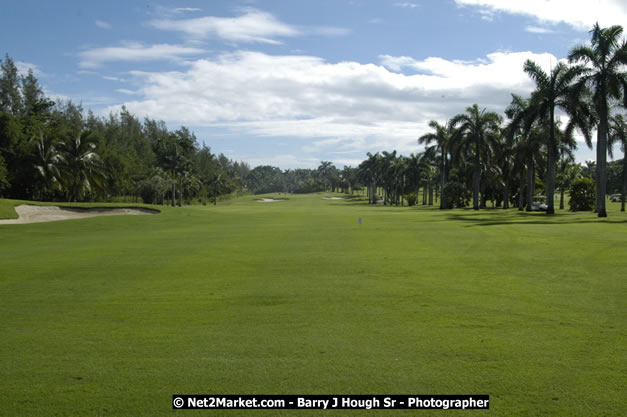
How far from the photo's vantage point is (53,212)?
38688mm

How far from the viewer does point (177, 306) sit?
10.2 metres

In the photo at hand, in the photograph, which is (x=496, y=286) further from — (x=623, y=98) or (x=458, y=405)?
(x=623, y=98)

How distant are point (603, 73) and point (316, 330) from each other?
143 feet

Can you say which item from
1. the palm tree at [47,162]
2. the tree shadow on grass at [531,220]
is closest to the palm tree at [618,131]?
the tree shadow on grass at [531,220]

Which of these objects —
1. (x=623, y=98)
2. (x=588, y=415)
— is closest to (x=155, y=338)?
(x=588, y=415)

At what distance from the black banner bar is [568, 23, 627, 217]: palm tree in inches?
1647

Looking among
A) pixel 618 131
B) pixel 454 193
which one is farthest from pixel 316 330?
pixel 454 193

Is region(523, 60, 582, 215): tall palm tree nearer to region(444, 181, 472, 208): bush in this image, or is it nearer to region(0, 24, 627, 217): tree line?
region(0, 24, 627, 217): tree line

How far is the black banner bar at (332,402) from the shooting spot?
18.0ft

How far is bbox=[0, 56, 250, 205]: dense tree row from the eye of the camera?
6178 cm

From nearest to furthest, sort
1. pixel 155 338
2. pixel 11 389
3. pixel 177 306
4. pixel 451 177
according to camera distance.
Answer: pixel 11 389
pixel 155 338
pixel 177 306
pixel 451 177

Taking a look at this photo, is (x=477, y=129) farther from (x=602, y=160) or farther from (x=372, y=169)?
(x=372, y=169)

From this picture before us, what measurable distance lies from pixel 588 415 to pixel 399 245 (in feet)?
49.4

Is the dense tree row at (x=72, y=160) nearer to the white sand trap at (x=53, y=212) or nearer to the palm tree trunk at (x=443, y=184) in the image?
the white sand trap at (x=53, y=212)
